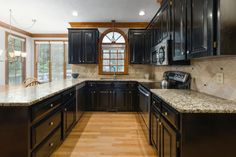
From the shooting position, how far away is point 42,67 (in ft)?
27.4

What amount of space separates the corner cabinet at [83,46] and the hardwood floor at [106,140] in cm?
180

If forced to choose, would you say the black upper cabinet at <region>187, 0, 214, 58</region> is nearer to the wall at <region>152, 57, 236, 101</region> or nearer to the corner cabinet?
the wall at <region>152, 57, 236, 101</region>

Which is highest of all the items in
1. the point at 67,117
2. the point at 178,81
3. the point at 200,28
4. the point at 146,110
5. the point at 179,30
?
the point at 179,30

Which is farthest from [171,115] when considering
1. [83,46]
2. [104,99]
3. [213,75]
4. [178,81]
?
[83,46]

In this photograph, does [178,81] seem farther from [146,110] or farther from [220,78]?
[220,78]

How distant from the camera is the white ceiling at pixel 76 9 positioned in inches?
166

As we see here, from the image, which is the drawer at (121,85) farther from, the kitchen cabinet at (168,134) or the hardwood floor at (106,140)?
the kitchen cabinet at (168,134)

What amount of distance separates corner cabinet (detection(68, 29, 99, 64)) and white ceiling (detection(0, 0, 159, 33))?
423 mm

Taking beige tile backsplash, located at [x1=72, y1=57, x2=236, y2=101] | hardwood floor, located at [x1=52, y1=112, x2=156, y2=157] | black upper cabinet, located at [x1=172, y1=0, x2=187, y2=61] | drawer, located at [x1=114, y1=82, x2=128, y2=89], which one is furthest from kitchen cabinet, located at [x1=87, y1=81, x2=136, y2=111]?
black upper cabinet, located at [x1=172, y1=0, x2=187, y2=61]

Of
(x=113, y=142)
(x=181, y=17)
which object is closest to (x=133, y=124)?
(x=113, y=142)

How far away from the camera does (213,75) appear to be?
2266 mm

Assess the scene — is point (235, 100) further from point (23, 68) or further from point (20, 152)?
point (23, 68)

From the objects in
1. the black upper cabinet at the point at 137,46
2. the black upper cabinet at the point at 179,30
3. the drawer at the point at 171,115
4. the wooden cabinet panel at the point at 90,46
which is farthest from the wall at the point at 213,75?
the wooden cabinet panel at the point at 90,46

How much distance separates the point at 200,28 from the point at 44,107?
1.91 meters
